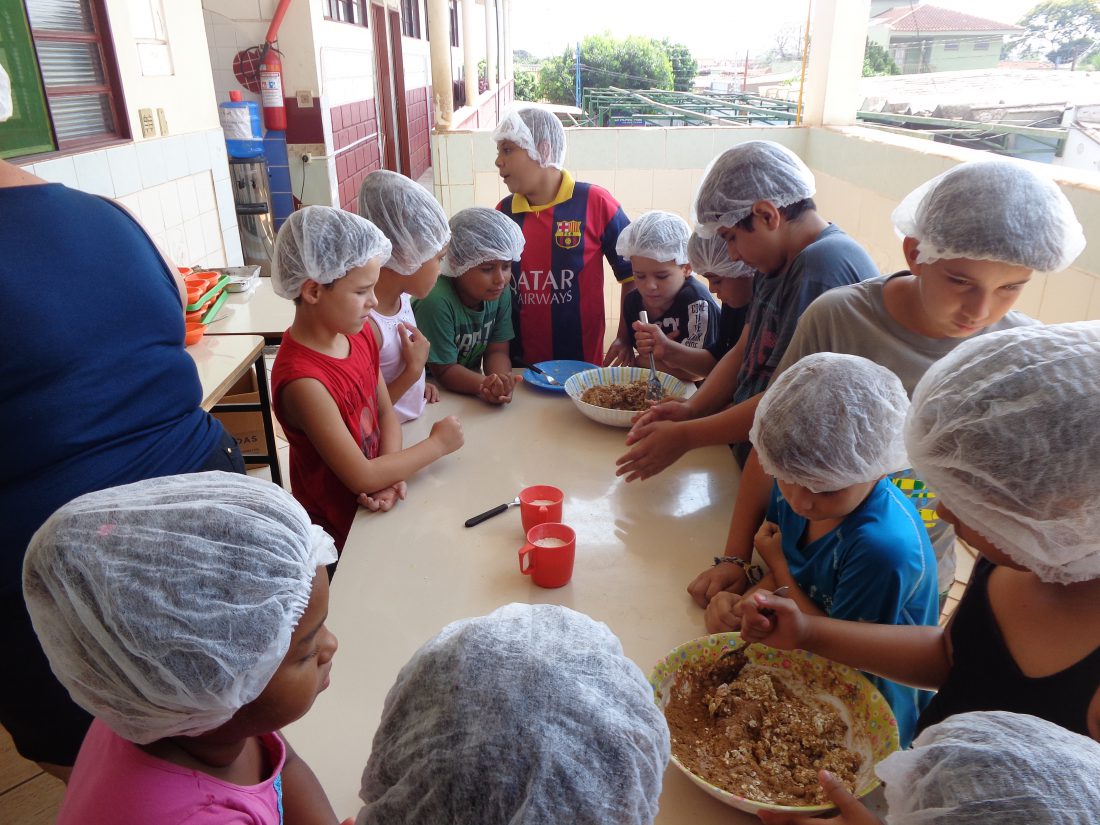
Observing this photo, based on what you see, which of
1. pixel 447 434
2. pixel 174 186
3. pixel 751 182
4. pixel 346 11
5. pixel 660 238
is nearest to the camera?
pixel 751 182

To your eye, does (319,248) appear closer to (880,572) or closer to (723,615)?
(723,615)

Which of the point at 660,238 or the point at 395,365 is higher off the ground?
the point at 660,238

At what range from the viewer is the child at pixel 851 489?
1093mm

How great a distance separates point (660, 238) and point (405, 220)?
91cm

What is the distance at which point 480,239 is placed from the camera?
2.34m

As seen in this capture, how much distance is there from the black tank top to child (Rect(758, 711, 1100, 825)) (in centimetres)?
32

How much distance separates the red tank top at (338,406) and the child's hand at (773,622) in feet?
3.17

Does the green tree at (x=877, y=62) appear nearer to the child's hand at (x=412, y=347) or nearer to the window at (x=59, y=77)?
the child's hand at (x=412, y=347)

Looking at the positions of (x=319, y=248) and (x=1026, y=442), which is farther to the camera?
(x=319, y=248)

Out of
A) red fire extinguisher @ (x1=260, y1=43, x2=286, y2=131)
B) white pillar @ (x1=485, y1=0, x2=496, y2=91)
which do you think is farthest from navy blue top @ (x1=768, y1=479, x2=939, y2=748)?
white pillar @ (x1=485, y1=0, x2=496, y2=91)

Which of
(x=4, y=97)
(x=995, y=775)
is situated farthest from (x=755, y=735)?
(x=4, y=97)

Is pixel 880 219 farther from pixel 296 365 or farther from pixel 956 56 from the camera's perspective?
pixel 296 365

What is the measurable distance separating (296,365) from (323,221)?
1.26 feet

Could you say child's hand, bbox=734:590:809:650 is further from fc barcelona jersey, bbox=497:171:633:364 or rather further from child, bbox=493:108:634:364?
fc barcelona jersey, bbox=497:171:633:364
